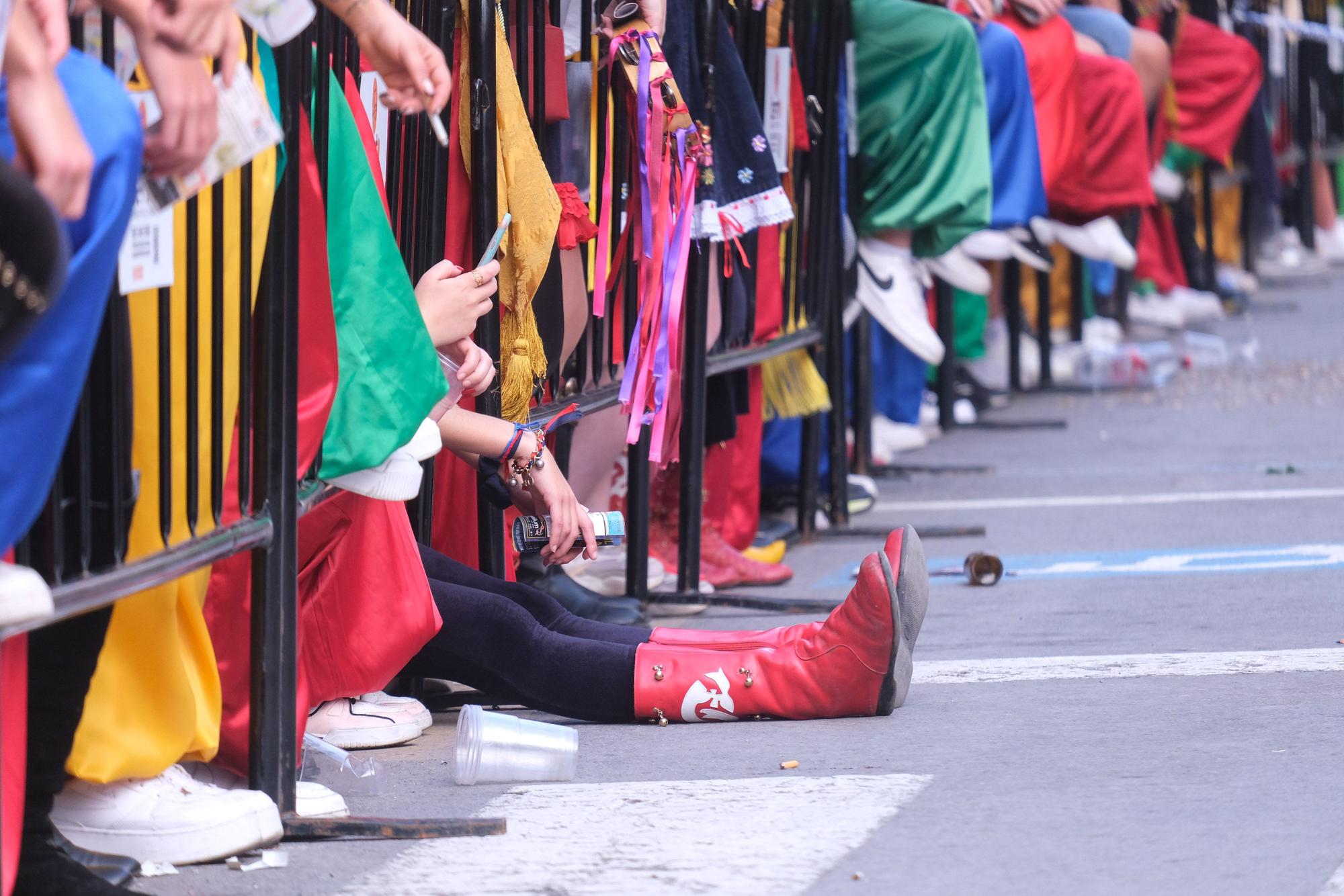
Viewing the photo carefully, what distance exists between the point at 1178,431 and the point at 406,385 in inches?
237

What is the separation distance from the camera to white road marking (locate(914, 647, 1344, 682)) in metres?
4.04

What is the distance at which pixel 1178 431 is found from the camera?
8.60 metres

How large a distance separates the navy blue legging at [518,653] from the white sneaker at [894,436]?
436cm

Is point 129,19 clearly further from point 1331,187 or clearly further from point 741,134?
point 1331,187

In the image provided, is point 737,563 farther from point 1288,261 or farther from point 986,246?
point 1288,261

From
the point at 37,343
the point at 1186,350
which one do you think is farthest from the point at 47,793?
the point at 1186,350

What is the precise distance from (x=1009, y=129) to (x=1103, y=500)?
1.56 m

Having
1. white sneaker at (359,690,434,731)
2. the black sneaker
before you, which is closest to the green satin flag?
white sneaker at (359,690,434,731)

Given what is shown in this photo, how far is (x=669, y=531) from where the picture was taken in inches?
218

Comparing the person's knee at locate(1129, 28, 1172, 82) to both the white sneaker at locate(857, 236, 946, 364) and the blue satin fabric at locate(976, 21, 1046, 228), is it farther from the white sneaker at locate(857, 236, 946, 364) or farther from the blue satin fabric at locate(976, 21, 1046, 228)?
the white sneaker at locate(857, 236, 946, 364)

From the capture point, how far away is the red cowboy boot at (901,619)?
364 centimetres

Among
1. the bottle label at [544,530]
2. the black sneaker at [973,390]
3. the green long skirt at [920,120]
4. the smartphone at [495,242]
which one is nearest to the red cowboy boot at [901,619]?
the bottle label at [544,530]

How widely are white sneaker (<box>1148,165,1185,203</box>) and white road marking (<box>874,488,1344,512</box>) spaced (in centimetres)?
546

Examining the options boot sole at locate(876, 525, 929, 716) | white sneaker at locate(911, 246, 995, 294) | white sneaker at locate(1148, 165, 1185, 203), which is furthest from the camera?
white sneaker at locate(1148, 165, 1185, 203)
